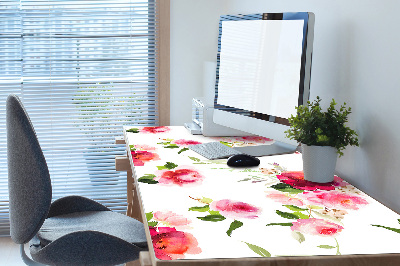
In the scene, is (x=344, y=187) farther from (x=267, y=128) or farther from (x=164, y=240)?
(x=164, y=240)

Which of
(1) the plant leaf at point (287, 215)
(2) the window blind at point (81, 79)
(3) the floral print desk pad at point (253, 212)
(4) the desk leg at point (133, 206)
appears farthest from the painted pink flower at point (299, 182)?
(2) the window blind at point (81, 79)

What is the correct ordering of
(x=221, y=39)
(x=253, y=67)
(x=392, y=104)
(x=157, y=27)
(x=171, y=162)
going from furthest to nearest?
(x=157, y=27), (x=221, y=39), (x=253, y=67), (x=171, y=162), (x=392, y=104)

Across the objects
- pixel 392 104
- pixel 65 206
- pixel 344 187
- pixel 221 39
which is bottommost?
pixel 65 206

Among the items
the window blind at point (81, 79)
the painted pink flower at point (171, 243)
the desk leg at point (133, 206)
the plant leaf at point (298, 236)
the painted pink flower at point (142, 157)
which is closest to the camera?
the painted pink flower at point (171, 243)

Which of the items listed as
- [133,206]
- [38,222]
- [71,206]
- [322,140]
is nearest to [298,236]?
[322,140]

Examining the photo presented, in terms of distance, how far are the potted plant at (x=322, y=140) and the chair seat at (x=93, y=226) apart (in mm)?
630

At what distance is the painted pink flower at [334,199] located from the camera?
1.52 m

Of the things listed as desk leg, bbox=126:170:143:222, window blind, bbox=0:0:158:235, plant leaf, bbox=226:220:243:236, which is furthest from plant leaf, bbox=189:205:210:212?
window blind, bbox=0:0:158:235

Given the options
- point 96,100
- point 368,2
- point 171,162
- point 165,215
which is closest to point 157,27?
point 96,100

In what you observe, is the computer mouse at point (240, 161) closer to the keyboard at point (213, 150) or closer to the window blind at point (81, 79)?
the keyboard at point (213, 150)

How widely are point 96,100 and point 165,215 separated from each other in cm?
213

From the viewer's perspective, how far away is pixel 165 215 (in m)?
1.40

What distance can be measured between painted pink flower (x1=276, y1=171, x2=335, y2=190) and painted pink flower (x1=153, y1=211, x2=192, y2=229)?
1.51ft

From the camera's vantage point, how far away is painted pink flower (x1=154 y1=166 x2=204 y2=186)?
1723mm
